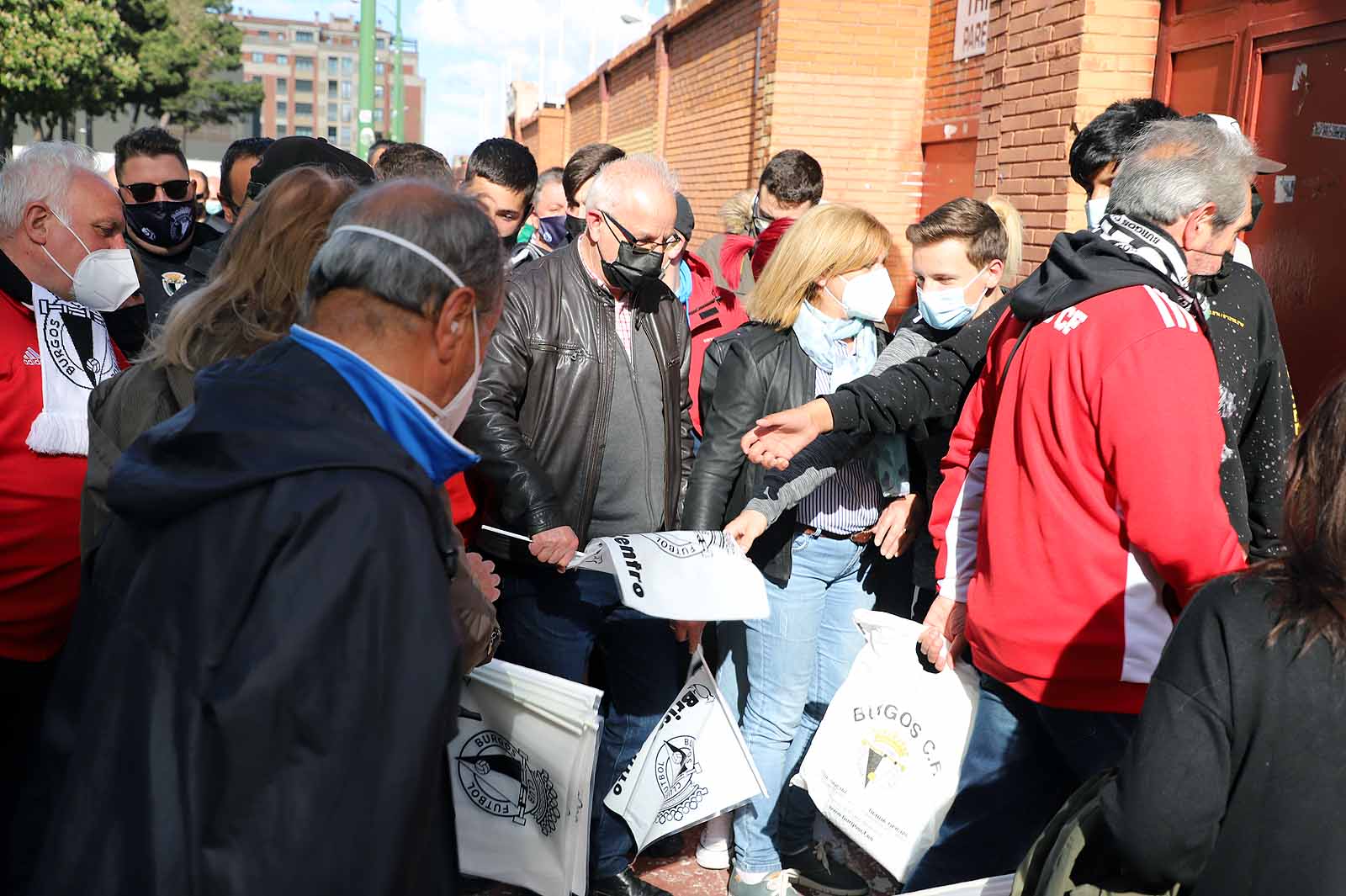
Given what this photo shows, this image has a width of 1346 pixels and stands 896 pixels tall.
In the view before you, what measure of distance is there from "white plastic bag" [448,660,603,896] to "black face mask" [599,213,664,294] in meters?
1.29

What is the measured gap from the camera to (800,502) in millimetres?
3768

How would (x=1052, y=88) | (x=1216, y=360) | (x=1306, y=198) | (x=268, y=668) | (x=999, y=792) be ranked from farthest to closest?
(x=1052, y=88)
(x=1306, y=198)
(x=1216, y=360)
(x=999, y=792)
(x=268, y=668)

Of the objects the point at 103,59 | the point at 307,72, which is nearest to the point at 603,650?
the point at 103,59

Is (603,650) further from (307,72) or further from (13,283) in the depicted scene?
(307,72)

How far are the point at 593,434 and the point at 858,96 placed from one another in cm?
657

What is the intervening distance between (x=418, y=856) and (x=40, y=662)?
199cm

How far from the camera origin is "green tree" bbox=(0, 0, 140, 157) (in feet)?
96.4

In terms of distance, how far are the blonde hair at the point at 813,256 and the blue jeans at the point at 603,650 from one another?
1020 mm

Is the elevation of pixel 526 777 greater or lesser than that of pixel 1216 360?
lesser

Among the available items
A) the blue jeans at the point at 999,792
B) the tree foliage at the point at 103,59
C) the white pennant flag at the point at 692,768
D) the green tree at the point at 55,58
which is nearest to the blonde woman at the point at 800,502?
the white pennant flag at the point at 692,768

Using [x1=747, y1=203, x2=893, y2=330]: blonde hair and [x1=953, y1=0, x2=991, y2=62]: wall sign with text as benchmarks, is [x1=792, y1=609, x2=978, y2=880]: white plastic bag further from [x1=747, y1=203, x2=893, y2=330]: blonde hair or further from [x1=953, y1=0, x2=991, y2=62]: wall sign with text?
[x1=953, y1=0, x2=991, y2=62]: wall sign with text

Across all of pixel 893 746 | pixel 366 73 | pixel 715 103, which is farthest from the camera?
pixel 366 73

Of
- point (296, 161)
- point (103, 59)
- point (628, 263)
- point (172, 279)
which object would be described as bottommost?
point (172, 279)

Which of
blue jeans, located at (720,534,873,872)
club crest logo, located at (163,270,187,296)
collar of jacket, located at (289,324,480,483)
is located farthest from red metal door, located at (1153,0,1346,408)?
club crest logo, located at (163,270,187,296)
